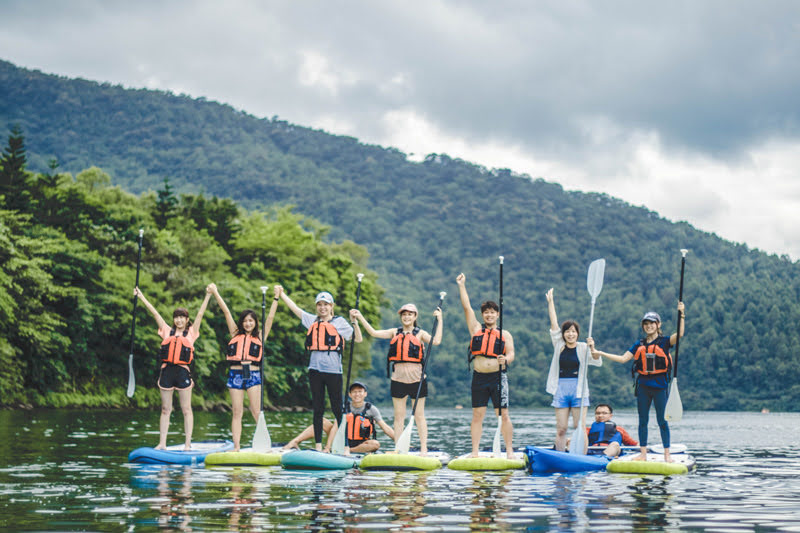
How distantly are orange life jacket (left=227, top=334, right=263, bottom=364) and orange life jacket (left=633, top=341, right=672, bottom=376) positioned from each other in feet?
16.5

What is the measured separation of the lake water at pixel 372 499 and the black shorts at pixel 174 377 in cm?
130

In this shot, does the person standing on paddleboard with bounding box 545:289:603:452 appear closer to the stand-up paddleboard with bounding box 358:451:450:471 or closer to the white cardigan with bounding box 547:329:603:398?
the white cardigan with bounding box 547:329:603:398

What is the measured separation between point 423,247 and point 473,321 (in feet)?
390

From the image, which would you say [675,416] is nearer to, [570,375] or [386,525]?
[570,375]

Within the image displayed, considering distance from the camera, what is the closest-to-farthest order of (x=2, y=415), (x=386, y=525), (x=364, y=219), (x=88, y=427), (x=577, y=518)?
1. (x=386, y=525)
2. (x=577, y=518)
3. (x=88, y=427)
4. (x=2, y=415)
5. (x=364, y=219)

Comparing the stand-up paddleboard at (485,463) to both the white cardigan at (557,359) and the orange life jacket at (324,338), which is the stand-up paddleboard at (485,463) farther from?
the orange life jacket at (324,338)

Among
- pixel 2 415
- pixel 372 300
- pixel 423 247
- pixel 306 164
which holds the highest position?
pixel 306 164

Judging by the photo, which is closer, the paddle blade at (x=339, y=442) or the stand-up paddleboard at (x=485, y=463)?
the stand-up paddleboard at (x=485, y=463)

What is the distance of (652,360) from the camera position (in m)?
12.3

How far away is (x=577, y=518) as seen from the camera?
7.80 metres

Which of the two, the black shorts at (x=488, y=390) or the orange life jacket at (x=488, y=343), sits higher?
the orange life jacket at (x=488, y=343)

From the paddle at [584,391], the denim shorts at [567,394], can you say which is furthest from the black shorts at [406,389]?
the paddle at [584,391]

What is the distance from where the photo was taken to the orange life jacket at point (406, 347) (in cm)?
1266

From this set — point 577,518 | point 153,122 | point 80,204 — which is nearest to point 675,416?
point 577,518
